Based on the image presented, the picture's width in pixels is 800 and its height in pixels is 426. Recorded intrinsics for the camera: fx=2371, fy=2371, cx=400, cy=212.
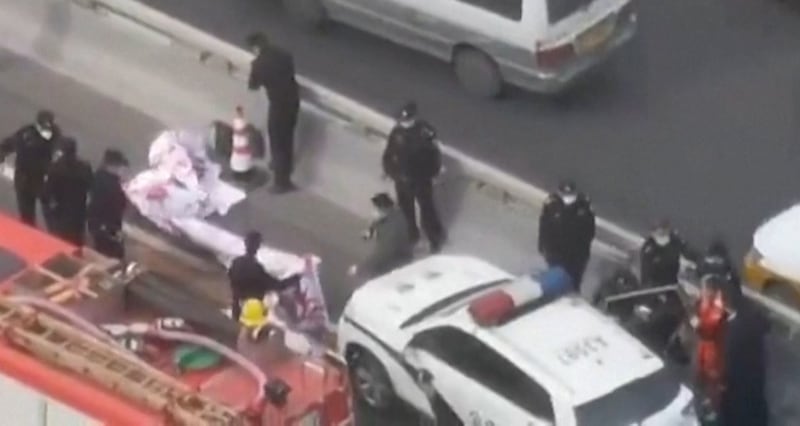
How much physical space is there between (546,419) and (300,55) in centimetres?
737

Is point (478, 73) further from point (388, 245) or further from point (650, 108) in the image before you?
point (388, 245)

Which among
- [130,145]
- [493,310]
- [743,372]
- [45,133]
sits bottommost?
[130,145]

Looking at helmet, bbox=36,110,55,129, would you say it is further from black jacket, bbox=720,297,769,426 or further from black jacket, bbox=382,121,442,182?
black jacket, bbox=720,297,769,426

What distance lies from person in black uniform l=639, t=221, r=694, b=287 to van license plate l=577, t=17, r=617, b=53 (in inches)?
171

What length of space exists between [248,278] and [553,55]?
17.1 feet

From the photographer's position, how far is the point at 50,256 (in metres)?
17.5

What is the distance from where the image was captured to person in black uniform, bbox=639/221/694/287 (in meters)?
18.5

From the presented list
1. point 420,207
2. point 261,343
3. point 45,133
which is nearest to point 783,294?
point 420,207

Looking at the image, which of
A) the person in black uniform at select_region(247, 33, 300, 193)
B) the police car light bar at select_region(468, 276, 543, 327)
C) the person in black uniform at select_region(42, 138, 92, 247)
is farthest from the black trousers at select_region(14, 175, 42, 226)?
the police car light bar at select_region(468, 276, 543, 327)

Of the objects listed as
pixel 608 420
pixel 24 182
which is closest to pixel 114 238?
pixel 24 182

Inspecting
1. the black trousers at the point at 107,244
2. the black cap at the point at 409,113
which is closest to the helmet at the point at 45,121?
the black trousers at the point at 107,244

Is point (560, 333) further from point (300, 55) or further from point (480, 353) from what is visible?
point (300, 55)

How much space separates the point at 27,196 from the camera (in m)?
20.0

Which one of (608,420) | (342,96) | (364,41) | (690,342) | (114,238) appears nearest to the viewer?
(608,420)
